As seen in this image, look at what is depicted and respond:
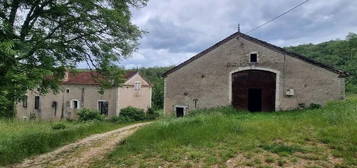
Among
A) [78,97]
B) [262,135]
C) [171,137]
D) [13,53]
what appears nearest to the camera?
[13,53]

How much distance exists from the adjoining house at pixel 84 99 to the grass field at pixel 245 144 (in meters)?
21.7

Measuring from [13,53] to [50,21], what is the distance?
4.13m

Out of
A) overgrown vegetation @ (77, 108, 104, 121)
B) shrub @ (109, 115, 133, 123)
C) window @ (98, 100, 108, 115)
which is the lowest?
shrub @ (109, 115, 133, 123)

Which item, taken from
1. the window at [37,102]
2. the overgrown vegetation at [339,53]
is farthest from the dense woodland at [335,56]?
the window at [37,102]

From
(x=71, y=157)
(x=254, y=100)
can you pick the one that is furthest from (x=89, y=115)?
(x=71, y=157)

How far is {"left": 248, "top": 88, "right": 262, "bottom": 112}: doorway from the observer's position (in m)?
19.6

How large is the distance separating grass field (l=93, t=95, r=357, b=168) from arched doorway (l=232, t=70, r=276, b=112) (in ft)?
22.5

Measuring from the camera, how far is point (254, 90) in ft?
64.6

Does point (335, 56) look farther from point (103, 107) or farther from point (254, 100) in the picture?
point (103, 107)

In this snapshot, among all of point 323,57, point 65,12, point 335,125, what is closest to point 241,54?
point 335,125

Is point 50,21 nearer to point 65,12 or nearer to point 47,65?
point 65,12

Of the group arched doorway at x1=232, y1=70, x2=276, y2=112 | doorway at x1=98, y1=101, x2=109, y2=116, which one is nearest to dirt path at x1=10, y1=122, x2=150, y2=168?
arched doorway at x1=232, y1=70, x2=276, y2=112

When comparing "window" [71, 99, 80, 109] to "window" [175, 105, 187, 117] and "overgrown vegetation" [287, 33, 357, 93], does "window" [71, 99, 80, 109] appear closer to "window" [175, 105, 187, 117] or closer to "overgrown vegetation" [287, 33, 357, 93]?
"window" [175, 105, 187, 117]

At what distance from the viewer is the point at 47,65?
10617 mm
